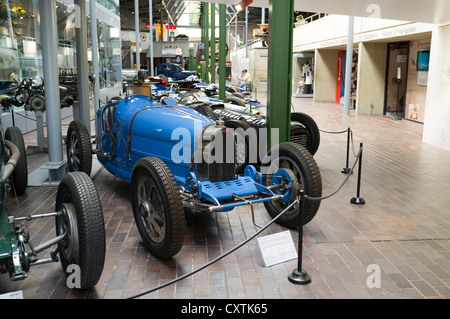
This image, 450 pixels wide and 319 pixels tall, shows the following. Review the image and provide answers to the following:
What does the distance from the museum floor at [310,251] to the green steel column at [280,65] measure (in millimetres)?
1296

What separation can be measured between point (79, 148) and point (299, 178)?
3.49 metres

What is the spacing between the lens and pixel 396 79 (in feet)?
58.6

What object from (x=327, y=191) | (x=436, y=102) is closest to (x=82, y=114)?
(x=327, y=191)

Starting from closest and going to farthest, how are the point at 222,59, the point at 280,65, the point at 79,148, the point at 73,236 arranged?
the point at 73,236, the point at 280,65, the point at 79,148, the point at 222,59

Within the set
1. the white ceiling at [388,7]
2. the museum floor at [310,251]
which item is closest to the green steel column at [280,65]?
the museum floor at [310,251]

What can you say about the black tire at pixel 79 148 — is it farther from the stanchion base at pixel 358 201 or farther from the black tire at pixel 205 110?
the stanchion base at pixel 358 201

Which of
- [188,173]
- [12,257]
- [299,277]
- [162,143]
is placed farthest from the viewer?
[162,143]

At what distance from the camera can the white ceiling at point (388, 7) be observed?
862 centimetres

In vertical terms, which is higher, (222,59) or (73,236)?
(222,59)

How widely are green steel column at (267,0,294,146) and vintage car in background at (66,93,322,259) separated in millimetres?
759

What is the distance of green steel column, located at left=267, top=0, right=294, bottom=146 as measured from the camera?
5.80m

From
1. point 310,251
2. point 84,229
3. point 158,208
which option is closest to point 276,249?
point 310,251

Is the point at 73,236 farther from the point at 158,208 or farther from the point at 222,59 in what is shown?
the point at 222,59
